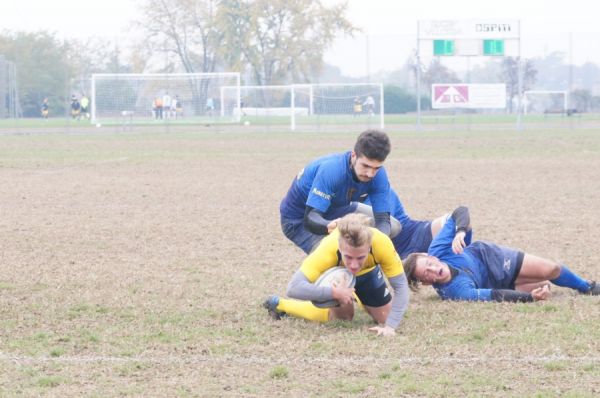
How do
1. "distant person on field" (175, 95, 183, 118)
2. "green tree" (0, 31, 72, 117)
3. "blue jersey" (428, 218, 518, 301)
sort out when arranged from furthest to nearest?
"green tree" (0, 31, 72, 117) → "distant person on field" (175, 95, 183, 118) → "blue jersey" (428, 218, 518, 301)

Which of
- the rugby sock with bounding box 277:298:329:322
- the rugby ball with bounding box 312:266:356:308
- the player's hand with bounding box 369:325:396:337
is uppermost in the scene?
the rugby ball with bounding box 312:266:356:308

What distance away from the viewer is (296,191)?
321 inches

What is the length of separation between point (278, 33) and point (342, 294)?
61.3 m

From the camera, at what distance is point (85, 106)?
175 ft

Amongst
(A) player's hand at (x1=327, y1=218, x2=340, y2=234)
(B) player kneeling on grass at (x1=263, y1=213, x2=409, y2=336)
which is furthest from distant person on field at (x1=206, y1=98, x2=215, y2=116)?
(A) player's hand at (x1=327, y1=218, x2=340, y2=234)

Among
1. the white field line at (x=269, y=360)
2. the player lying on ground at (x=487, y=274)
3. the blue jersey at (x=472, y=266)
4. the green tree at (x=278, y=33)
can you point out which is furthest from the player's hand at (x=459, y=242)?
the green tree at (x=278, y=33)

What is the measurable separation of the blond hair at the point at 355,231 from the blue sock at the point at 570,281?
2.11m

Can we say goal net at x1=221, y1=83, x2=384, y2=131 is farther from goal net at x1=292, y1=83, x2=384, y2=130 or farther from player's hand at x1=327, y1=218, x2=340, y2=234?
player's hand at x1=327, y1=218, x2=340, y2=234

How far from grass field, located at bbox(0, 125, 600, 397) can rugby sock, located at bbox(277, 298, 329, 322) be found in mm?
89

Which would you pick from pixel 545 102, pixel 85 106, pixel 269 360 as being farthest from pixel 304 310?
pixel 545 102

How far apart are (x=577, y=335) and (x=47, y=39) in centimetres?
6287

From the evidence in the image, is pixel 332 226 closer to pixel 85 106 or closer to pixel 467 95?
pixel 467 95

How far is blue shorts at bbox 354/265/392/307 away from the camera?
7.30 meters

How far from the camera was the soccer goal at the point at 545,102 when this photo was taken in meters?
53.0
